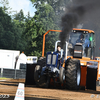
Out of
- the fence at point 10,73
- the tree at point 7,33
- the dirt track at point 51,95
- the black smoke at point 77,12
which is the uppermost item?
the tree at point 7,33

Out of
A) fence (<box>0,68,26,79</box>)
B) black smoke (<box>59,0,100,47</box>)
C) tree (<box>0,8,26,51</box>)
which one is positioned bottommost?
fence (<box>0,68,26,79</box>)

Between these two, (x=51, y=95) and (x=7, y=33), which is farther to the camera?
(x=7, y=33)

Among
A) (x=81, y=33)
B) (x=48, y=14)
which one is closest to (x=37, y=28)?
(x=48, y=14)

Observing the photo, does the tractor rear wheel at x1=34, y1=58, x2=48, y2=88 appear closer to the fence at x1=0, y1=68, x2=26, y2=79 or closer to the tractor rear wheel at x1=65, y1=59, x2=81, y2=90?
the tractor rear wheel at x1=65, y1=59, x2=81, y2=90

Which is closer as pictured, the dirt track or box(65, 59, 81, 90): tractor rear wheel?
the dirt track

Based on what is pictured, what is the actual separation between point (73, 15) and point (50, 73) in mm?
5018

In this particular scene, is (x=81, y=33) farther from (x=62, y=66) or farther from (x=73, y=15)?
(x=62, y=66)

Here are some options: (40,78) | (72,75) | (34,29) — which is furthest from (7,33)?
(72,75)

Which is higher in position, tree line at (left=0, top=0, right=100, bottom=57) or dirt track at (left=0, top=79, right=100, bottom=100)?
tree line at (left=0, top=0, right=100, bottom=57)

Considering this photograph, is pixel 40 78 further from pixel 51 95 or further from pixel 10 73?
pixel 10 73

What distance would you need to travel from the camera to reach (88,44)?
1908 centimetres

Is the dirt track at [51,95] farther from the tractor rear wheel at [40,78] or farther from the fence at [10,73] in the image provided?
the fence at [10,73]

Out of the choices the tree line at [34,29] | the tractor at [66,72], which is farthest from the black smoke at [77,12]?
the tree line at [34,29]

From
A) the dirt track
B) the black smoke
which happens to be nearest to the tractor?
the dirt track
